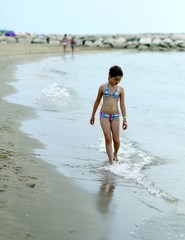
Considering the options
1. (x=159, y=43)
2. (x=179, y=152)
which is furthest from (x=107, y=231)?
(x=159, y=43)

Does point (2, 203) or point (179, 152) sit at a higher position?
point (2, 203)

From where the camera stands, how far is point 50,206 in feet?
15.3

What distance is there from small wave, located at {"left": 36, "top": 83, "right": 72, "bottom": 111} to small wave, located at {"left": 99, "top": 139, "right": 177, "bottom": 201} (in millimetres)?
4063

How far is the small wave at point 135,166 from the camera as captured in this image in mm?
5801

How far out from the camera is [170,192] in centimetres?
576

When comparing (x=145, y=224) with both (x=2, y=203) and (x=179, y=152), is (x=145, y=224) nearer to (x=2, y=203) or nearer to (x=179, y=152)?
(x=2, y=203)

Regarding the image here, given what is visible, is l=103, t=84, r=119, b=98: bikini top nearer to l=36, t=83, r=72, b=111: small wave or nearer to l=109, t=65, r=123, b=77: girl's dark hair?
l=109, t=65, r=123, b=77: girl's dark hair

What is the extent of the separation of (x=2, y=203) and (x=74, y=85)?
14.9 metres

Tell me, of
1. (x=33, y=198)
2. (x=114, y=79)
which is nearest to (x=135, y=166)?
(x=114, y=79)

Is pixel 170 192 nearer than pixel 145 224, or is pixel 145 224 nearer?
pixel 145 224

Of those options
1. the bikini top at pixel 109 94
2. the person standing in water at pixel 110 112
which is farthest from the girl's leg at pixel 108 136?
the bikini top at pixel 109 94

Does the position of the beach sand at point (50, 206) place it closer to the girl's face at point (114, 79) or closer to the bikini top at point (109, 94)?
the bikini top at point (109, 94)

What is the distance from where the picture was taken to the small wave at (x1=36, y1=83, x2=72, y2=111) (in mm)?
12445

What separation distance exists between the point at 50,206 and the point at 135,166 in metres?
2.58
